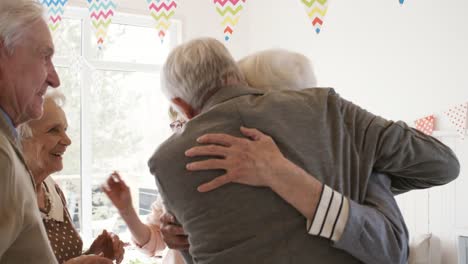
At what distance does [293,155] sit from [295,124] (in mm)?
72

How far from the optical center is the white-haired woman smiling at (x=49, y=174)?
63.0 inches

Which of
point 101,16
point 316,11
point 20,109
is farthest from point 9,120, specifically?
point 101,16

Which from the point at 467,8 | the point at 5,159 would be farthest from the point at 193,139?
the point at 467,8

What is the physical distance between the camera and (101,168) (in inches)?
187

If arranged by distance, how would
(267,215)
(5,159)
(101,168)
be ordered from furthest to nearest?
1. (101,168)
2. (267,215)
3. (5,159)

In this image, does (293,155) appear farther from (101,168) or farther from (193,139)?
(101,168)

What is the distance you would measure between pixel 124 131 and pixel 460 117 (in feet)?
10.5

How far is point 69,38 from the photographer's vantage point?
4.60 m

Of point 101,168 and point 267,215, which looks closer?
point 267,215

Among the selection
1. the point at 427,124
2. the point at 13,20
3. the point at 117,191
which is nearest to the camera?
the point at 13,20

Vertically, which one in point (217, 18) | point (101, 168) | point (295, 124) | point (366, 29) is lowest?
point (101, 168)

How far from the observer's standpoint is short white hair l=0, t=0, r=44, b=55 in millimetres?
927

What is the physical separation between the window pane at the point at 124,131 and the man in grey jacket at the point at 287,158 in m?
3.69

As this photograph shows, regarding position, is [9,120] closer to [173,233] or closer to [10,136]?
[10,136]
